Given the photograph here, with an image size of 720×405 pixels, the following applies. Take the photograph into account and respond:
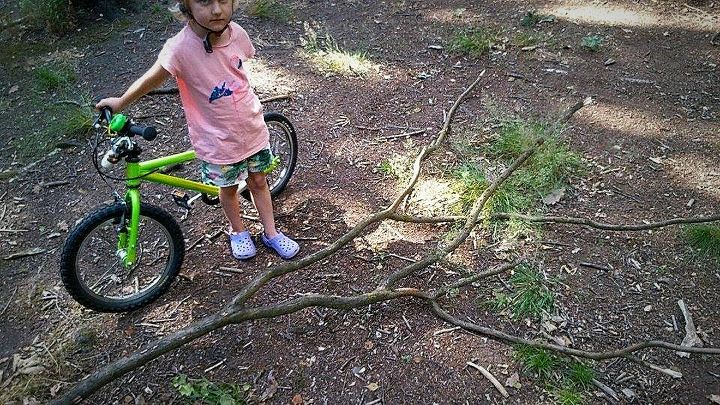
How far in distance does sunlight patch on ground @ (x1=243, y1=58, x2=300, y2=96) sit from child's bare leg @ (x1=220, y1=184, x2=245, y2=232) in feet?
Answer: 7.06

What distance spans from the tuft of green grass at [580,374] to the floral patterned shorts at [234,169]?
2.12m

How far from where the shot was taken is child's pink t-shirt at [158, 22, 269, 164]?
106 inches

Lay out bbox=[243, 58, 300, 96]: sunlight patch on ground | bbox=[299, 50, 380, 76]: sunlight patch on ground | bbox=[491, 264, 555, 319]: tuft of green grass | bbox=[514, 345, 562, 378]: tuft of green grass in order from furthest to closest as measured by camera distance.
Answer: bbox=[299, 50, 380, 76]: sunlight patch on ground → bbox=[243, 58, 300, 96]: sunlight patch on ground → bbox=[491, 264, 555, 319]: tuft of green grass → bbox=[514, 345, 562, 378]: tuft of green grass

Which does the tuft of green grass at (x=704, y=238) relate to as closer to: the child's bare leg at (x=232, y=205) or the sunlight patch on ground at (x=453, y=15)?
the child's bare leg at (x=232, y=205)

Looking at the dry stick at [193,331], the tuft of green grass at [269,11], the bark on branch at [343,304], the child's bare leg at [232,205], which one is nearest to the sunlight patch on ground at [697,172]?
the bark on branch at [343,304]

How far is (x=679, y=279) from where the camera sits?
329 centimetres

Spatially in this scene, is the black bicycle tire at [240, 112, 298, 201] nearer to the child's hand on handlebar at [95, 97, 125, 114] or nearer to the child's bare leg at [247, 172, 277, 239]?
the child's bare leg at [247, 172, 277, 239]

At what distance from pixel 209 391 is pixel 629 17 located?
6.24m

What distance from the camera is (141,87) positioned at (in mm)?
2736

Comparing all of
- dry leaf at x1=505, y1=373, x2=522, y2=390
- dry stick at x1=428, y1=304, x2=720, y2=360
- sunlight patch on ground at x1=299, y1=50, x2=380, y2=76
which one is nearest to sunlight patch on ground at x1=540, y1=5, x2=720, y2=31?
sunlight patch on ground at x1=299, y1=50, x2=380, y2=76

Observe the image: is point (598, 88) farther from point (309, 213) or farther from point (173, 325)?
point (173, 325)

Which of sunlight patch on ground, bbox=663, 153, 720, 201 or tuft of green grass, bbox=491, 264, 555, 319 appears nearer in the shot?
tuft of green grass, bbox=491, 264, 555, 319

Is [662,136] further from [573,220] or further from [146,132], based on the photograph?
[146,132]

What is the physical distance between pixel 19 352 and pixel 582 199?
12.8 ft
